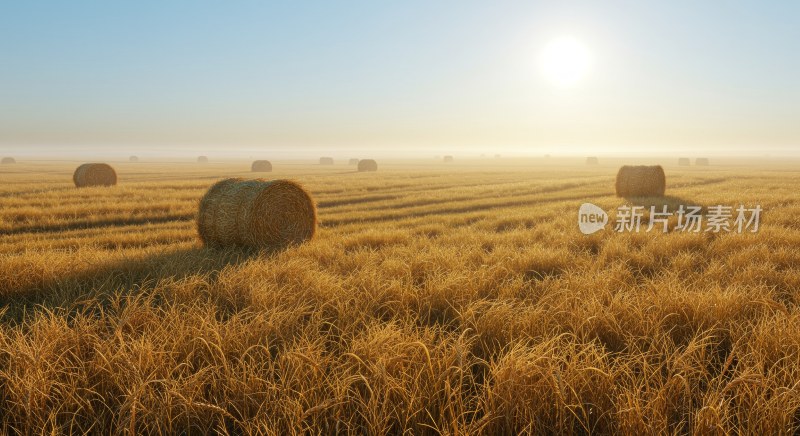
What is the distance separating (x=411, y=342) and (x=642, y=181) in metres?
19.4

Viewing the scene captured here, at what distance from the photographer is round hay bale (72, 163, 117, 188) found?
25547mm

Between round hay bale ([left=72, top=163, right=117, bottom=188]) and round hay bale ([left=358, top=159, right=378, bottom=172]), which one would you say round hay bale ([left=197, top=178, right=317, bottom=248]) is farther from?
round hay bale ([left=358, top=159, right=378, bottom=172])

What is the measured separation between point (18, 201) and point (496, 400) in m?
18.8

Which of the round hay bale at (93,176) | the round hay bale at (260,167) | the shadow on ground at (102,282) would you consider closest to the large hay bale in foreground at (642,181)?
the shadow on ground at (102,282)

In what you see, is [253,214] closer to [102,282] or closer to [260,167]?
[102,282]

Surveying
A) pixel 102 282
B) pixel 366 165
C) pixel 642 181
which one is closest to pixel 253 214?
pixel 102 282

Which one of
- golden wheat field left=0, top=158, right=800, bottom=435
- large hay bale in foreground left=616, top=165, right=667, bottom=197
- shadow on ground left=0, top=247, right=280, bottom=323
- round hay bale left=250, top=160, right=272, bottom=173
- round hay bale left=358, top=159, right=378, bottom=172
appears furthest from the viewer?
round hay bale left=250, top=160, right=272, bottom=173

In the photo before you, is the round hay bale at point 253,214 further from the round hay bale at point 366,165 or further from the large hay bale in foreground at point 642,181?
the round hay bale at point 366,165

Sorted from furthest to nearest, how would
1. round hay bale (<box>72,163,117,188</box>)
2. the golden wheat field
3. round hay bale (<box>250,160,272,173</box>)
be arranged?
round hay bale (<box>250,160,272,173</box>)
round hay bale (<box>72,163,117,188</box>)
the golden wheat field

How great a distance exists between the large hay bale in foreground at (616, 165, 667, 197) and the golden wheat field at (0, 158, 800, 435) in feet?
37.5

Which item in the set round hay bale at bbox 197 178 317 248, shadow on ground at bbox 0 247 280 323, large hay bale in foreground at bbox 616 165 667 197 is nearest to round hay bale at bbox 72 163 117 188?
round hay bale at bbox 197 178 317 248

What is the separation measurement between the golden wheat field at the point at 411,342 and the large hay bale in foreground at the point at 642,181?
11.4m

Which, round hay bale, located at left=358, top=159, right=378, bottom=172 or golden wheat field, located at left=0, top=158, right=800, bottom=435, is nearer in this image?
golden wheat field, located at left=0, top=158, right=800, bottom=435

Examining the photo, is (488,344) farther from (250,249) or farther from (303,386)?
(250,249)
